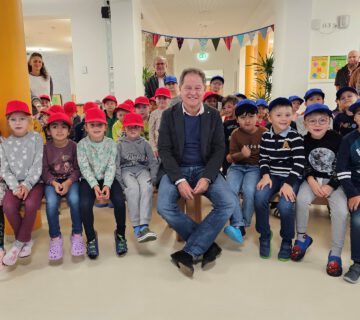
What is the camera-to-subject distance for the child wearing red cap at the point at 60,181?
7.00ft

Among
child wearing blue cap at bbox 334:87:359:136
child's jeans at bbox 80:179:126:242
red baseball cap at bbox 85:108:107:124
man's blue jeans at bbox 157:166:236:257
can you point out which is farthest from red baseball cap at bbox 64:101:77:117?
child wearing blue cap at bbox 334:87:359:136

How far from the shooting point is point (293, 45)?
569cm

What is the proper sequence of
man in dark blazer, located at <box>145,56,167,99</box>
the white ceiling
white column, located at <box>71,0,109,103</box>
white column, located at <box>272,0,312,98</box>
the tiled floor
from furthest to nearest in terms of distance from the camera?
the white ceiling
white column, located at <box>71,0,109,103</box>
white column, located at <box>272,0,312,98</box>
man in dark blazer, located at <box>145,56,167,99</box>
the tiled floor

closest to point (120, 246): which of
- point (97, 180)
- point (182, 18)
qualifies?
point (97, 180)

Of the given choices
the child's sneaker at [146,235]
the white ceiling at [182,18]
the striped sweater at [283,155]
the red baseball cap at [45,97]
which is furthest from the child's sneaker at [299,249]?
the white ceiling at [182,18]

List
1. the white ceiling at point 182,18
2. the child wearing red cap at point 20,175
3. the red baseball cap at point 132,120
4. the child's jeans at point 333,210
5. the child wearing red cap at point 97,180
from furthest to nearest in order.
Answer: the white ceiling at point 182,18 < the red baseball cap at point 132,120 < the child wearing red cap at point 97,180 < the child wearing red cap at point 20,175 < the child's jeans at point 333,210

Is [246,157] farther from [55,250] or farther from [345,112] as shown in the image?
[55,250]

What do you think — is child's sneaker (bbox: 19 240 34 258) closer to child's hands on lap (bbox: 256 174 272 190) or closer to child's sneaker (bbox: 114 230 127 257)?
child's sneaker (bbox: 114 230 127 257)

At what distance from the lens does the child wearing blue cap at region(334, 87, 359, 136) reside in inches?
108

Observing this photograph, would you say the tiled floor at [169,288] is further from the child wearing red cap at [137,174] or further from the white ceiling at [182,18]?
the white ceiling at [182,18]

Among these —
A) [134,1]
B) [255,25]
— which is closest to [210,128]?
[134,1]

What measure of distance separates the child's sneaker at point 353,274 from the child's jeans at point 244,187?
68 cm

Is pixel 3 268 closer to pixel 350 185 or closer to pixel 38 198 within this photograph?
pixel 38 198

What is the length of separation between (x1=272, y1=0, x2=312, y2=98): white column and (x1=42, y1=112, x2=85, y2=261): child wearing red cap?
4.65m
